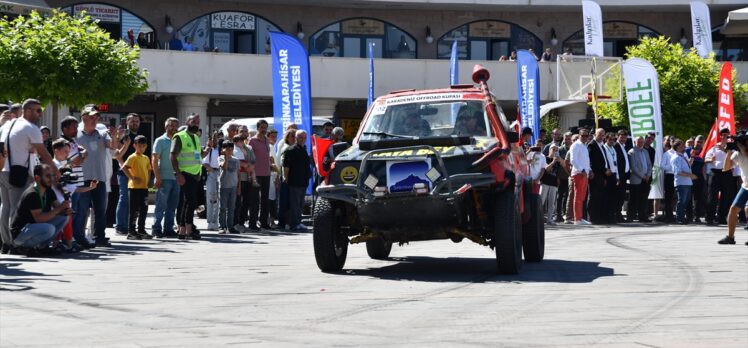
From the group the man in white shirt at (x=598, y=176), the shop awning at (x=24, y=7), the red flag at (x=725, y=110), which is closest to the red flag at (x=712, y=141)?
the red flag at (x=725, y=110)

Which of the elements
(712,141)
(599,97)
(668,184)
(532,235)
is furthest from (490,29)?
(532,235)

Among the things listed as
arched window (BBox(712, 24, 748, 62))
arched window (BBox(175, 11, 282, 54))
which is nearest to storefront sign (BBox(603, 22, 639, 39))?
arched window (BBox(712, 24, 748, 62))

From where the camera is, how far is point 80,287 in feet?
36.6

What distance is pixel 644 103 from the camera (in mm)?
28188

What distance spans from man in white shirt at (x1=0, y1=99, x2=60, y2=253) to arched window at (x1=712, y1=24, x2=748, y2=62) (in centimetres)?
3955

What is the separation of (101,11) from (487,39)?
49.5 ft

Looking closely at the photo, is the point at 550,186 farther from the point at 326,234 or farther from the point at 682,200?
the point at 326,234

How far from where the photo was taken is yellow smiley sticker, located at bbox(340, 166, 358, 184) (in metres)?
12.7

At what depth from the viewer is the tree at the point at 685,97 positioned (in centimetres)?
3991

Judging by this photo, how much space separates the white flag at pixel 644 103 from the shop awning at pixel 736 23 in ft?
57.5

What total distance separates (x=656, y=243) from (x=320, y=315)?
34.7 feet

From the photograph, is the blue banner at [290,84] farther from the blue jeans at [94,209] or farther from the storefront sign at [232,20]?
the storefront sign at [232,20]

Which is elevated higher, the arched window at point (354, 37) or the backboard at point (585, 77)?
the arched window at point (354, 37)

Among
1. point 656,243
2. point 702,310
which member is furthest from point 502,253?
point 656,243
